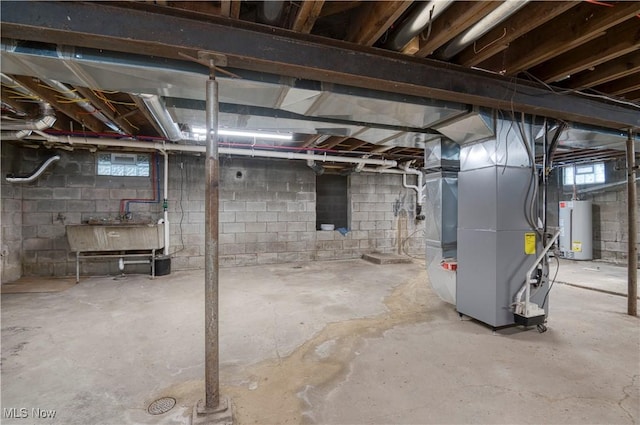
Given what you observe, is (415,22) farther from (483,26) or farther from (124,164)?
(124,164)

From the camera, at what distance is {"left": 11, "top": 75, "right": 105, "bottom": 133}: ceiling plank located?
240 centimetres

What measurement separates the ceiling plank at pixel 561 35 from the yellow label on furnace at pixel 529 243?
4.70ft

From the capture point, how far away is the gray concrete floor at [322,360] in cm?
166

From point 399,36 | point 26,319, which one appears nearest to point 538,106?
point 399,36

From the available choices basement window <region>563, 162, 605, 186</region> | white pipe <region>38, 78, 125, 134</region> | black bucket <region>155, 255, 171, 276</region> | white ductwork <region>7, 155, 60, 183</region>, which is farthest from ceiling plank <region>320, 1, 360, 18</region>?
basement window <region>563, 162, 605, 186</region>

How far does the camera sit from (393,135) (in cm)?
303

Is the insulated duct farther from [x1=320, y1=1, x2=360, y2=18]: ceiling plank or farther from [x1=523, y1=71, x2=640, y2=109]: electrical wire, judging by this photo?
[x1=320, y1=1, x2=360, y2=18]: ceiling plank

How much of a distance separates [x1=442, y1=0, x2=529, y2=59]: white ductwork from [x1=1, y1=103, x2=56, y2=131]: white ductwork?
380 cm

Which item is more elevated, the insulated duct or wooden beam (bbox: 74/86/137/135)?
wooden beam (bbox: 74/86/137/135)

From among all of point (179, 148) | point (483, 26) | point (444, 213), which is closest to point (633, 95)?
point (444, 213)

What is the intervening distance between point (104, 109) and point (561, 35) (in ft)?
12.6

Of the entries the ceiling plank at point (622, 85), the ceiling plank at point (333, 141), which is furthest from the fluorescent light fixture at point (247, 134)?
the ceiling plank at point (622, 85)

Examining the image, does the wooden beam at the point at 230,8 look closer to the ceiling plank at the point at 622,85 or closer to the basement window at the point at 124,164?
the ceiling plank at the point at 622,85

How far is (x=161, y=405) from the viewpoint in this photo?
1692 mm
